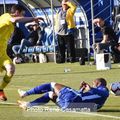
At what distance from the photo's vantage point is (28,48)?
2144 cm

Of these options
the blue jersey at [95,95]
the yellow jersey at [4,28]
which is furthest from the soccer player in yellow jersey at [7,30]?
the blue jersey at [95,95]

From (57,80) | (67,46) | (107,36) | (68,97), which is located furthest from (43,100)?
(67,46)

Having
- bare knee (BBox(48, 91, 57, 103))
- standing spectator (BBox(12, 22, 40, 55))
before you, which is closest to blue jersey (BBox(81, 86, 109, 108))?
bare knee (BBox(48, 91, 57, 103))

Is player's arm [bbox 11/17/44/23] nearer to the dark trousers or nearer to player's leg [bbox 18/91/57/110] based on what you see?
player's leg [bbox 18/91/57/110]

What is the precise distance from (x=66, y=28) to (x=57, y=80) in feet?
18.1

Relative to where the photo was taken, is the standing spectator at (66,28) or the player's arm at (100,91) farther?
the standing spectator at (66,28)

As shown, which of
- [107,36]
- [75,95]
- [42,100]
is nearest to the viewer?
[75,95]

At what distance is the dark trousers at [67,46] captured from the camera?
19141 millimetres

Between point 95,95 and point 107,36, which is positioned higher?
point 107,36

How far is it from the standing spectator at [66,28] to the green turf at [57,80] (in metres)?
0.72

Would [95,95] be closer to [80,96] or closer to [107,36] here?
[80,96]

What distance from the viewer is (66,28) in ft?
63.1

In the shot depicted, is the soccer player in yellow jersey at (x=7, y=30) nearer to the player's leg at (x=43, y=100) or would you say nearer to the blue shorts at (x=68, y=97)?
the player's leg at (x=43, y=100)

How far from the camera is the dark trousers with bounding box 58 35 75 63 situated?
19.1 meters
